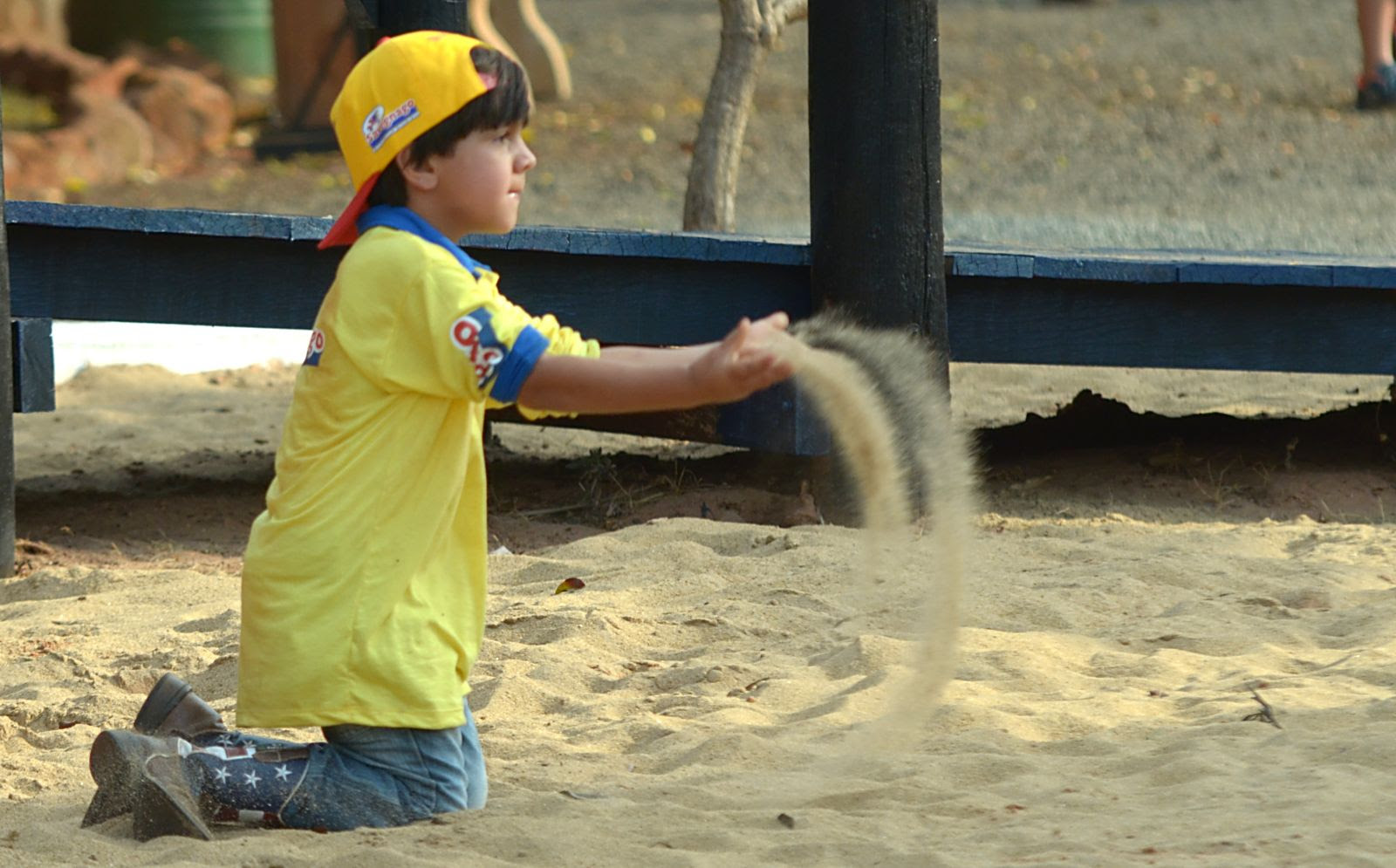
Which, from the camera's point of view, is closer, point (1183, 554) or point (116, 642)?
point (116, 642)

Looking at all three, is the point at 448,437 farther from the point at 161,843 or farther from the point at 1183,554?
the point at 1183,554

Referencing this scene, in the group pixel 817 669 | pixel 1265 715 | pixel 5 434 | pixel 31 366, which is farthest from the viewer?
pixel 31 366

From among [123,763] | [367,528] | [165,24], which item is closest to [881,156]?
[367,528]

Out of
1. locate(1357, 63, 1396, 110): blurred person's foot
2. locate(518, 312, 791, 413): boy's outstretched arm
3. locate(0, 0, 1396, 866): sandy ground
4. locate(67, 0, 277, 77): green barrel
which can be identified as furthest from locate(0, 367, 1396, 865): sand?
locate(67, 0, 277, 77): green barrel

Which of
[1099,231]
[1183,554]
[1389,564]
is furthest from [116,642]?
[1099,231]

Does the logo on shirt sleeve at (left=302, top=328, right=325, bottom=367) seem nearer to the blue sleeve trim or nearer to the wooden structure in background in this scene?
the blue sleeve trim

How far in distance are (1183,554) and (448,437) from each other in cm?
243

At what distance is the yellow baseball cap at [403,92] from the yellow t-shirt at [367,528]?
0.14 meters

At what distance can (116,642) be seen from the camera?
4.05m

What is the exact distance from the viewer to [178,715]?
303 centimetres

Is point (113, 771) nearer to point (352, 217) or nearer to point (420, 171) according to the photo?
point (352, 217)

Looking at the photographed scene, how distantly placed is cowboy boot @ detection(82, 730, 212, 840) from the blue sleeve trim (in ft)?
2.86

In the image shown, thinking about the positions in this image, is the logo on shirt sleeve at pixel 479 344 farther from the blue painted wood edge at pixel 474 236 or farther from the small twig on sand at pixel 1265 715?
the blue painted wood edge at pixel 474 236

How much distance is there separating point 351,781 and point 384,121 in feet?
3.42
